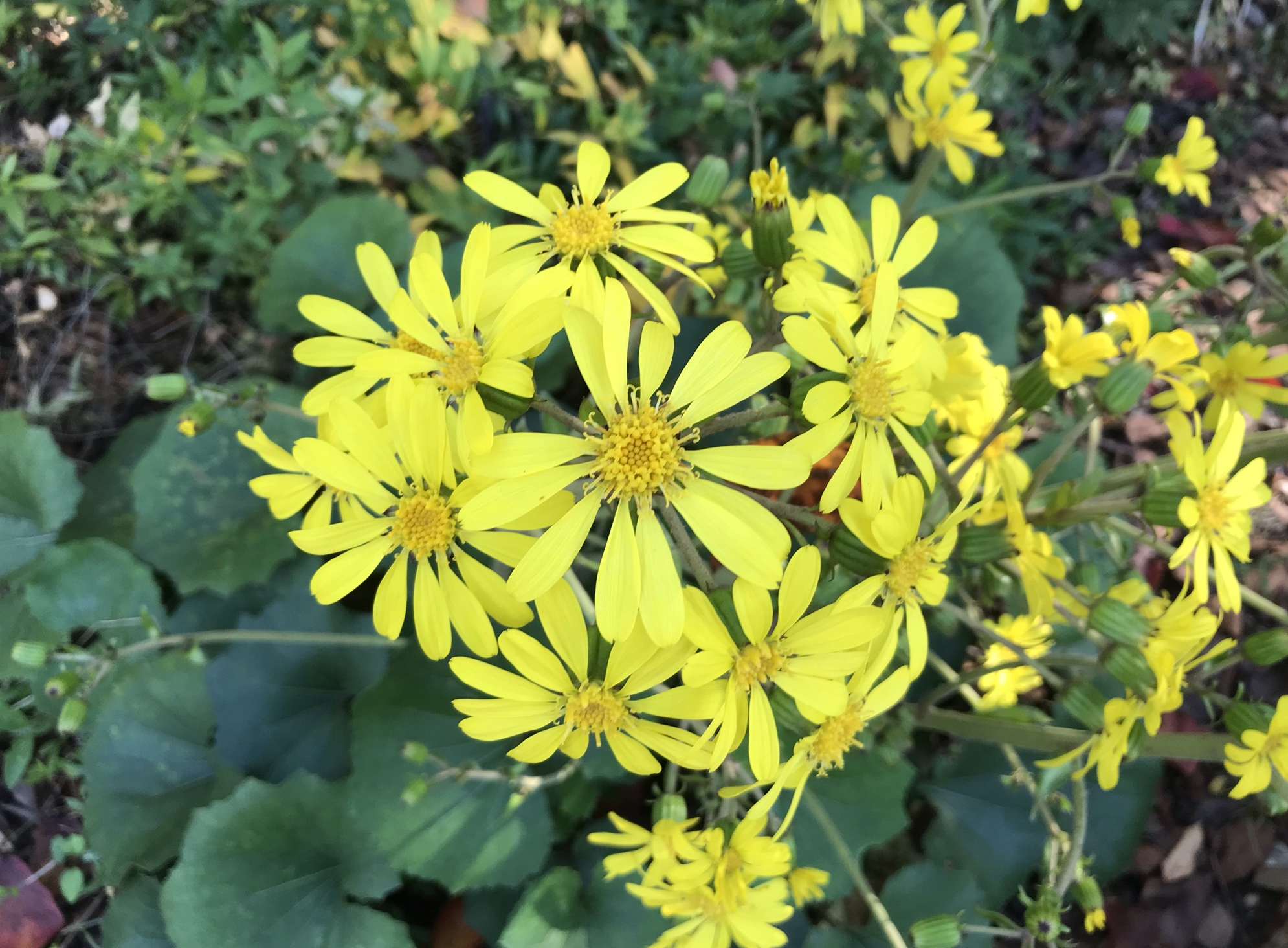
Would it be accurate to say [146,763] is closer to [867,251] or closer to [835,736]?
[835,736]

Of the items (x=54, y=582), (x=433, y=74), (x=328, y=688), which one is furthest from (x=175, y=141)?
(x=328, y=688)

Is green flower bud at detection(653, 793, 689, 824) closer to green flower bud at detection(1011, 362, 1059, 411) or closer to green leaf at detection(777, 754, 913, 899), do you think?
green leaf at detection(777, 754, 913, 899)

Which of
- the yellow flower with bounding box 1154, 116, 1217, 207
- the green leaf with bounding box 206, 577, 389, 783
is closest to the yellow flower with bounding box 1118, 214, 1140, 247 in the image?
the yellow flower with bounding box 1154, 116, 1217, 207

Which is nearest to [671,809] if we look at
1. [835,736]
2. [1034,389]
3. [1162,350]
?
[835,736]

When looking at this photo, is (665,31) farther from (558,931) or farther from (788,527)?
(558,931)

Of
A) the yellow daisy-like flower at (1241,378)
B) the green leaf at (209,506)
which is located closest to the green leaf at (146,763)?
the green leaf at (209,506)
